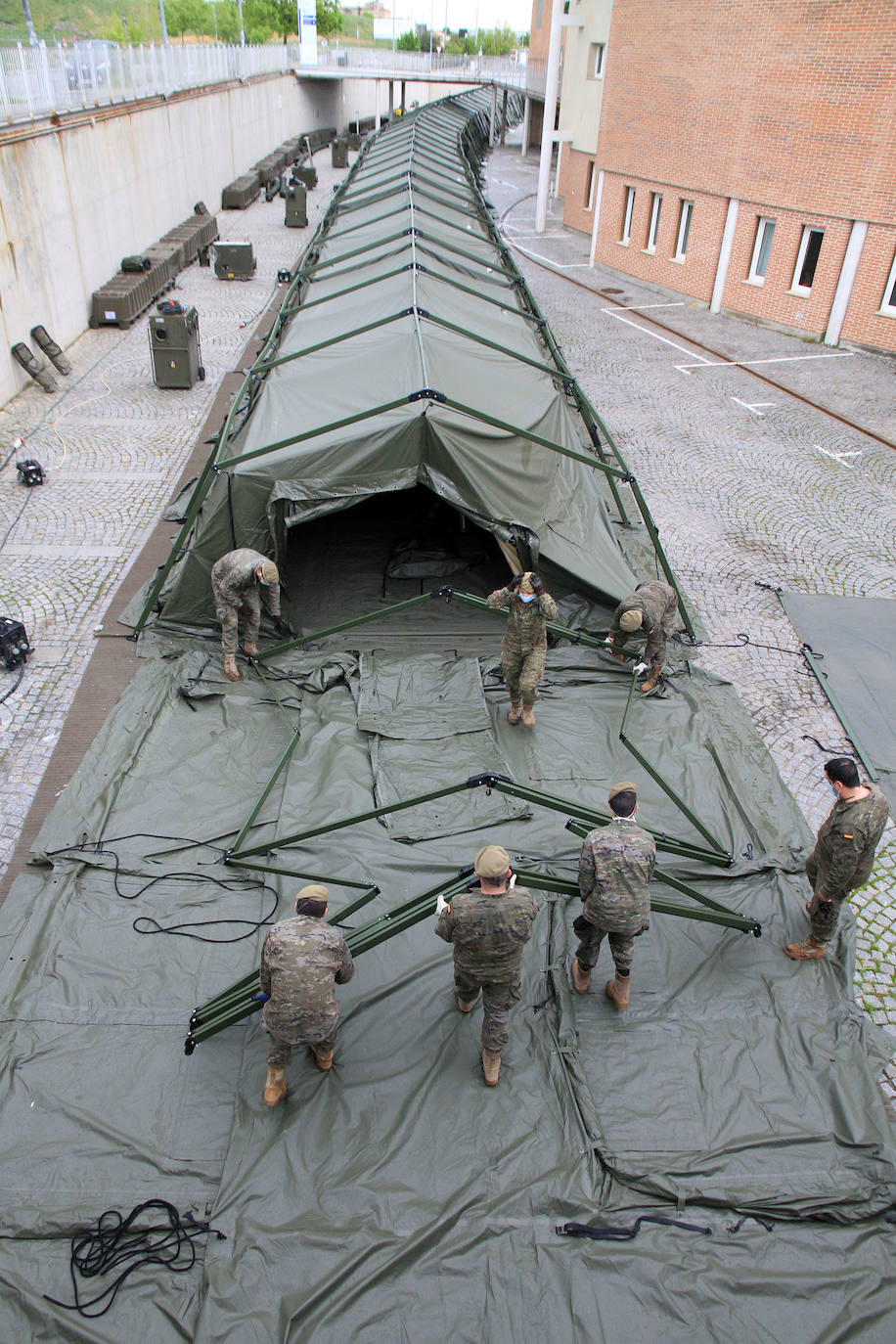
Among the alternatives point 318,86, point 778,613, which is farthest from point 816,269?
point 318,86

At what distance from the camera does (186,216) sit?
2614 cm

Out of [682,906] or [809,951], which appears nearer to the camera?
[682,906]

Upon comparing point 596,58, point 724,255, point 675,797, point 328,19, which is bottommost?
point 675,797

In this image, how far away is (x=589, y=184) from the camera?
1055 inches

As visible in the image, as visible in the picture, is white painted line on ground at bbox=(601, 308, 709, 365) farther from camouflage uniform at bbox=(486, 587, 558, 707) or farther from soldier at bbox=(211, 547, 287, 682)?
soldier at bbox=(211, 547, 287, 682)

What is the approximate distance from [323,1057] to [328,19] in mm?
88420

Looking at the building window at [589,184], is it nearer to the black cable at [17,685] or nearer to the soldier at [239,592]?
the soldier at [239,592]

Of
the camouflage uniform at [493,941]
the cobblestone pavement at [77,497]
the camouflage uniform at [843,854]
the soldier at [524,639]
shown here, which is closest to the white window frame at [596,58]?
the cobblestone pavement at [77,497]

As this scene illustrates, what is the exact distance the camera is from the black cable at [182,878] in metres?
5.53

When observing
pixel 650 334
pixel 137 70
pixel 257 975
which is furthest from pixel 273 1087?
pixel 137 70

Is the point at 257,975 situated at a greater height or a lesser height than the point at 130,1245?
greater

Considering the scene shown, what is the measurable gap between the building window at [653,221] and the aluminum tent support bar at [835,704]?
17252mm

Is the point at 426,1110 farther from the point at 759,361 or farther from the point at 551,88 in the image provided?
the point at 551,88

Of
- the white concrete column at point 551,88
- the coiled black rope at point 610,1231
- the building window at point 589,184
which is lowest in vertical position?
the coiled black rope at point 610,1231
